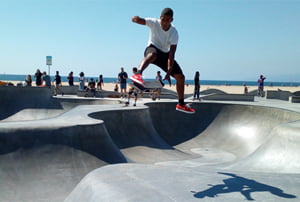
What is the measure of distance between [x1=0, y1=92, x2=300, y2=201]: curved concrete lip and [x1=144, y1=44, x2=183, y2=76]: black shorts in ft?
6.02

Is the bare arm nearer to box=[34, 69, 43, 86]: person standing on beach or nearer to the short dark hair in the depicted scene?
the short dark hair

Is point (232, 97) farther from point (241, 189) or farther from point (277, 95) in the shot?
point (241, 189)

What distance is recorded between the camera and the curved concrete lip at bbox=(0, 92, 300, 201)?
427cm

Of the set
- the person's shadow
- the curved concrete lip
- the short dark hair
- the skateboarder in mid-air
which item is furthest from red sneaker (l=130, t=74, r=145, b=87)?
the person's shadow

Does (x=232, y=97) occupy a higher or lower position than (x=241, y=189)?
higher

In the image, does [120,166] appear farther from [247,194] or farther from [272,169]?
[272,169]

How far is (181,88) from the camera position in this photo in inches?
234

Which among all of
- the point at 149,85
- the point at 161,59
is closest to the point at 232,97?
the point at 161,59

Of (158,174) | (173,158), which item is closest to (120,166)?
(158,174)

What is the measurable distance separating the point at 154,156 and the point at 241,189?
6.23 meters

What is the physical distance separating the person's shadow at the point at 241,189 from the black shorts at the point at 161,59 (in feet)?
7.12

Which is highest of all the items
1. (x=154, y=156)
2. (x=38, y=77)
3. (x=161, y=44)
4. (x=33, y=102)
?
(x=161, y=44)

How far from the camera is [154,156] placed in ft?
34.0

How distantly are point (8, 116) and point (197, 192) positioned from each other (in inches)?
594
